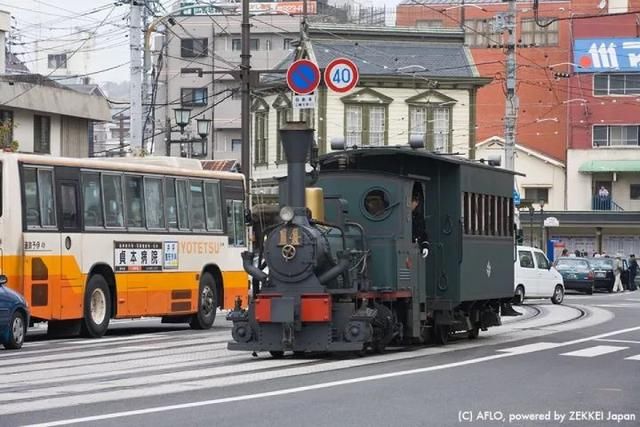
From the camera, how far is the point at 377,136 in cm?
5712

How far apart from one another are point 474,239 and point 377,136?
35839 mm

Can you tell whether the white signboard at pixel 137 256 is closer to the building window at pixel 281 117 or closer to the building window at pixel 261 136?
the building window at pixel 281 117

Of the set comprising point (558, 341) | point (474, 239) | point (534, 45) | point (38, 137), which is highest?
point (534, 45)

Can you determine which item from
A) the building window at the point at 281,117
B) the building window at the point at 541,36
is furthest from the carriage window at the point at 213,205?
the building window at the point at 541,36

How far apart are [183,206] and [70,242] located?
3.75 meters

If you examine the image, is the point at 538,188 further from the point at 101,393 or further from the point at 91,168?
the point at 101,393

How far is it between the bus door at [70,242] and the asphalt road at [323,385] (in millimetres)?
746

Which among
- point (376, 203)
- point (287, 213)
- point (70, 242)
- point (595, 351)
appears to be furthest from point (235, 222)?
point (287, 213)

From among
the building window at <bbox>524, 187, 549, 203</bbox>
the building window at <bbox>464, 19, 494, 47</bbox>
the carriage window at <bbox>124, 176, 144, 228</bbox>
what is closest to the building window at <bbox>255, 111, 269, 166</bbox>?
the building window at <bbox>524, 187, 549, 203</bbox>

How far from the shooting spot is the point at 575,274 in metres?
51.9

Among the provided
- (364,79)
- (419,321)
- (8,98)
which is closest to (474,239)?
(419,321)

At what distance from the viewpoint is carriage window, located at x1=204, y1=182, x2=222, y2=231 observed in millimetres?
27469

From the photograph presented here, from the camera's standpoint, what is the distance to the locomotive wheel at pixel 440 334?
2117cm

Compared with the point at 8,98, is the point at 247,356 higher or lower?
lower
